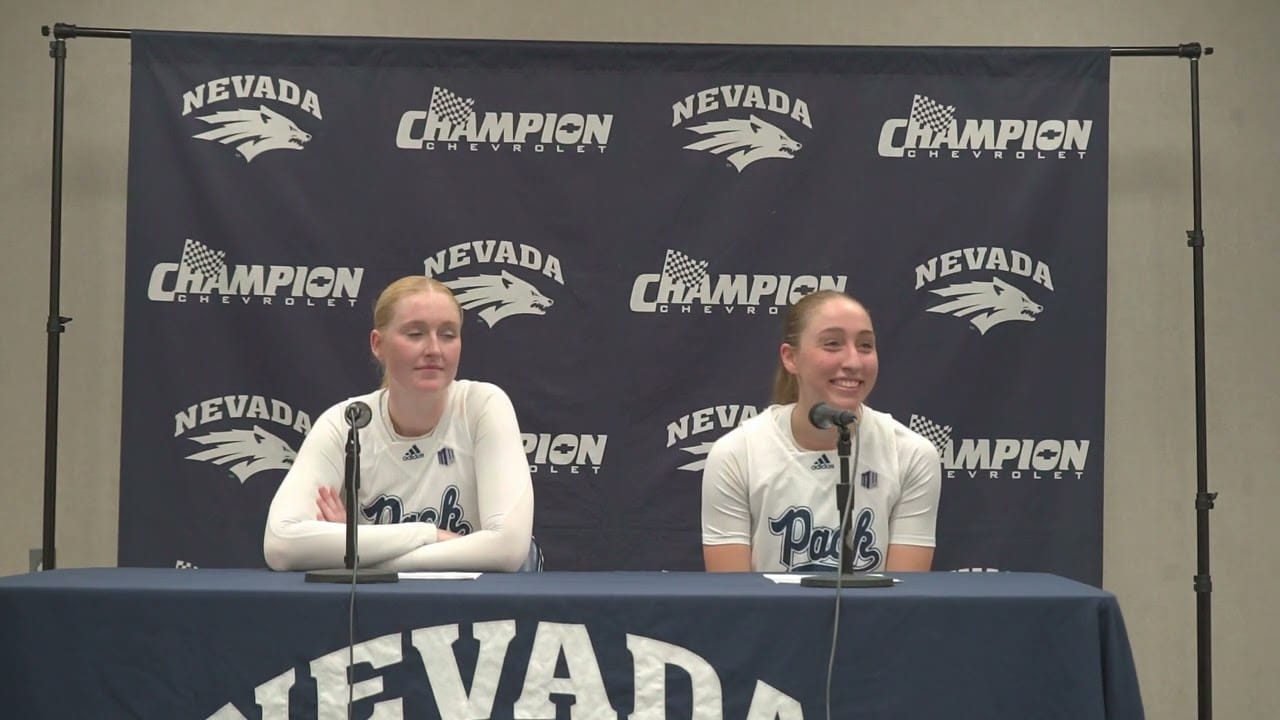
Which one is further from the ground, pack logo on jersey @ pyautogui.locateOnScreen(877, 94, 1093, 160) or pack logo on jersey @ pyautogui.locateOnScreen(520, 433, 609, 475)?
pack logo on jersey @ pyautogui.locateOnScreen(877, 94, 1093, 160)

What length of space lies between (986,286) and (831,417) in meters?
1.81

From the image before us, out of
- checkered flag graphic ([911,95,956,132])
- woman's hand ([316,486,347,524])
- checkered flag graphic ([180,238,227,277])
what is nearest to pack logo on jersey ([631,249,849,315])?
checkered flag graphic ([911,95,956,132])

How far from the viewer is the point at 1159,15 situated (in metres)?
4.14

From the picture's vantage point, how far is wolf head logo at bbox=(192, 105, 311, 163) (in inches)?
151

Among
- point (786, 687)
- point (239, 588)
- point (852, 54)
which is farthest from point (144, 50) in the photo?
point (786, 687)

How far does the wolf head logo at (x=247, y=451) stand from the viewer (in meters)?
3.80

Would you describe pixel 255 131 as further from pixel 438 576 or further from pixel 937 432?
pixel 937 432

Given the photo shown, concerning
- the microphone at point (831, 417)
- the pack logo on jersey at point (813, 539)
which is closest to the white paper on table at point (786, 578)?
the microphone at point (831, 417)

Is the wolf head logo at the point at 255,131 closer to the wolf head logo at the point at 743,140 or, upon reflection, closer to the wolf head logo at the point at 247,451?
the wolf head logo at the point at 247,451

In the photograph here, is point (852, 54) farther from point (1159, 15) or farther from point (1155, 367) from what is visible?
point (1155, 367)

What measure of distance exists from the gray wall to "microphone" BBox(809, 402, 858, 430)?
215 centimetres

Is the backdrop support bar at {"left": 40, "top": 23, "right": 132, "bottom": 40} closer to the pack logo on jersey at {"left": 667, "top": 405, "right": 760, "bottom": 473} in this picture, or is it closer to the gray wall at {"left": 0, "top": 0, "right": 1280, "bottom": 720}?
the gray wall at {"left": 0, "top": 0, "right": 1280, "bottom": 720}

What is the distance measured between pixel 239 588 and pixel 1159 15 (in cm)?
351

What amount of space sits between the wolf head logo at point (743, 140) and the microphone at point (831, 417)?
174 cm
